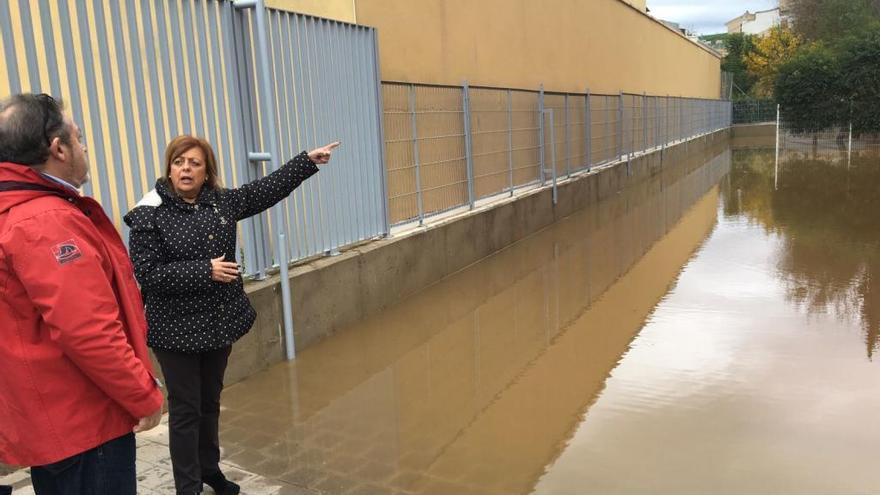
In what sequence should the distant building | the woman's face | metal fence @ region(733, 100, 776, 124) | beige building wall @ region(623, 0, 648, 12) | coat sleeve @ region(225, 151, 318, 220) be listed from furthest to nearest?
the distant building → metal fence @ region(733, 100, 776, 124) → beige building wall @ region(623, 0, 648, 12) → coat sleeve @ region(225, 151, 318, 220) → the woman's face

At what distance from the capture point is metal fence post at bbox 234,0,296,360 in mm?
4605

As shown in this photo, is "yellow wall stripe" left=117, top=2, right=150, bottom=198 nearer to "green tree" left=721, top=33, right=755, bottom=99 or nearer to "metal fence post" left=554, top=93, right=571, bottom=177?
"metal fence post" left=554, top=93, right=571, bottom=177

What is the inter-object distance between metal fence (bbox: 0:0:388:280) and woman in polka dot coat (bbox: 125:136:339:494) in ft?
4.13

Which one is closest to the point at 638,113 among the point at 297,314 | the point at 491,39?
the point at 491,39

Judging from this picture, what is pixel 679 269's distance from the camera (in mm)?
7660

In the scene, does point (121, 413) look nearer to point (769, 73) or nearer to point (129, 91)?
point (129, 91)

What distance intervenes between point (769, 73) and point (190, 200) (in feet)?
Result: 174

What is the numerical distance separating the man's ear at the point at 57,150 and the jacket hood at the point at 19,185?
0.07m

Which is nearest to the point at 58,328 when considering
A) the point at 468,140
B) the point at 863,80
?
the point at 468,140

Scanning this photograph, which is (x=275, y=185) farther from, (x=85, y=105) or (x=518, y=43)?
(x=518, y=43)

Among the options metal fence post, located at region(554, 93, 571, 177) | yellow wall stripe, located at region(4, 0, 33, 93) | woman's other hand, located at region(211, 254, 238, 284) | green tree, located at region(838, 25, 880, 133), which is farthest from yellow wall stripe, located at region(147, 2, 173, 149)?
green tree, located at region(838, 25, 880, 133)

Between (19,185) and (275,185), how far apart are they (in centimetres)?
136

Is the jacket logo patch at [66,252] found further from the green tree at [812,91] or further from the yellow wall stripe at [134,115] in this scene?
the green tree at [812,91]

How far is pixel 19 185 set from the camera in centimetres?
180
